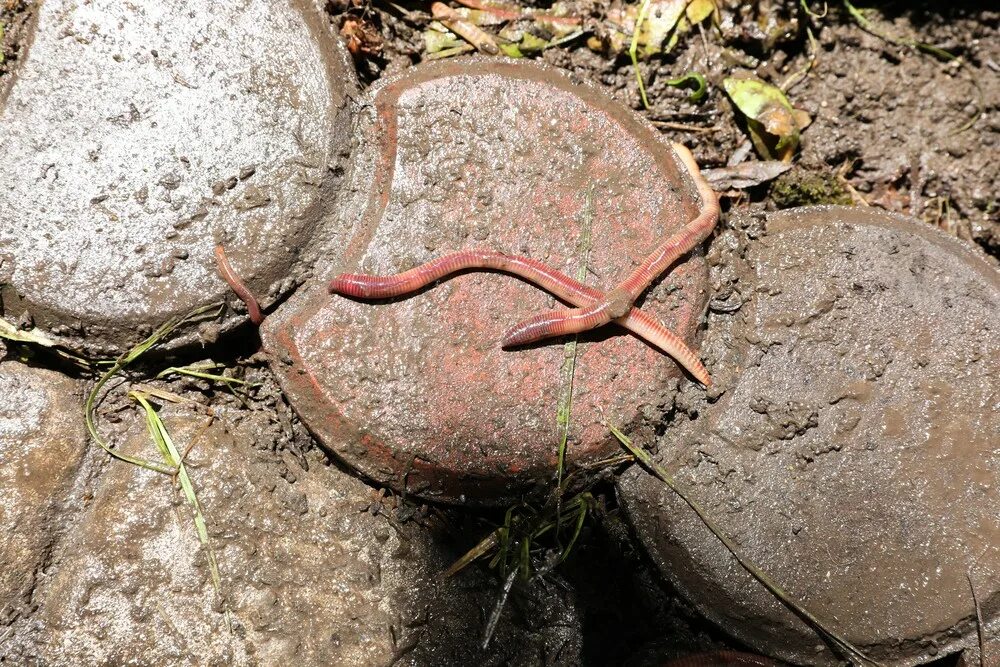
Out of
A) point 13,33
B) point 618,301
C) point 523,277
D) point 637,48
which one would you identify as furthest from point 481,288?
point 13,33

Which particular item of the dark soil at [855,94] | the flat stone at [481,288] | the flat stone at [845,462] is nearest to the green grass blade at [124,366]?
the flat stone at [481,288]

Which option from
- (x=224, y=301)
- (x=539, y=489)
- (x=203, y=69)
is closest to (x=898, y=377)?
(x=539, y=489)

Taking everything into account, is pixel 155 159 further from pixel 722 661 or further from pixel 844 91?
pixel 844 91

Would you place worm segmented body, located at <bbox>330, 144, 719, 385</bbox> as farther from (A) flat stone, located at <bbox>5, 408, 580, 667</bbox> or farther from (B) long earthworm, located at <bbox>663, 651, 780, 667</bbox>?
(B) long earthworm, located at <bbox>663, 651, 780, 667</bbox>

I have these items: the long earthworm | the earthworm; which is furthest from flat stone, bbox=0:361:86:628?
the long earthworm

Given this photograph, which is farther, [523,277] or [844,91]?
A: [844,91]

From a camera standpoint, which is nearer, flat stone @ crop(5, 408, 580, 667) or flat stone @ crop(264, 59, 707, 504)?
flat stone @ crop(5, 408, 580, 667)

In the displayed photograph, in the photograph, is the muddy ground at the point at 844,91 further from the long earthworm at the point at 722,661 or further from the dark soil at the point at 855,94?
the long earthworm at the point at 722,661
